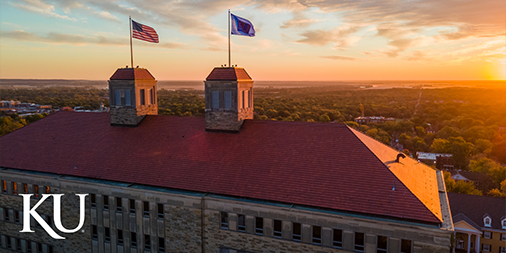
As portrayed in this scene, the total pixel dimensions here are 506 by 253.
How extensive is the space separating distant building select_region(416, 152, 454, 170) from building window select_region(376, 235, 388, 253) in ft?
262

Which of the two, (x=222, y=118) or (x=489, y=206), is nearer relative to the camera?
(x=222, y=118)

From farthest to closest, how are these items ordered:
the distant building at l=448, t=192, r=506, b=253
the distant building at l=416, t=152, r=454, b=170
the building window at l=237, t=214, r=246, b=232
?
the distant building at l=416, t=152, r=454, b=170, the distant building at l=448, t=192, r=506, b=253, the building window at l=237, t=214, r=246, b=232

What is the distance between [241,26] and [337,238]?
2355cm

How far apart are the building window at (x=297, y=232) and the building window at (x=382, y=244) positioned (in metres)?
5.76

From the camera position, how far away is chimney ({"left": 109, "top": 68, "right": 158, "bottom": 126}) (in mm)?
40844

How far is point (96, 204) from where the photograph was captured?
32.9 m

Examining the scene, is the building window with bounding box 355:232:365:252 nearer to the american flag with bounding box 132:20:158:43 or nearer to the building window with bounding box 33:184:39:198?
the building window with bounding box 33:184:39:198

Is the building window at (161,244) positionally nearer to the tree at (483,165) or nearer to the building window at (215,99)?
the building window at (215,99)

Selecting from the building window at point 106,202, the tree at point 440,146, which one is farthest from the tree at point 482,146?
the building window at point 106,202

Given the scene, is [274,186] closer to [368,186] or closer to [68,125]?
[368,186]

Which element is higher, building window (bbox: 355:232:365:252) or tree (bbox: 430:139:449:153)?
building window (bbox: 355:232:365:252)

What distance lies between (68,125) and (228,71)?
2164cm

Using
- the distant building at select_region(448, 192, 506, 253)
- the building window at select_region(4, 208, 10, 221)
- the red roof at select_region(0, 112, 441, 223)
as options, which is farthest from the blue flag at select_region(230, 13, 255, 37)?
the distant building at select_region(448, 192, 506, 253)

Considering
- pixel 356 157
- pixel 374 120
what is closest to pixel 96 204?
pixel 356 157
